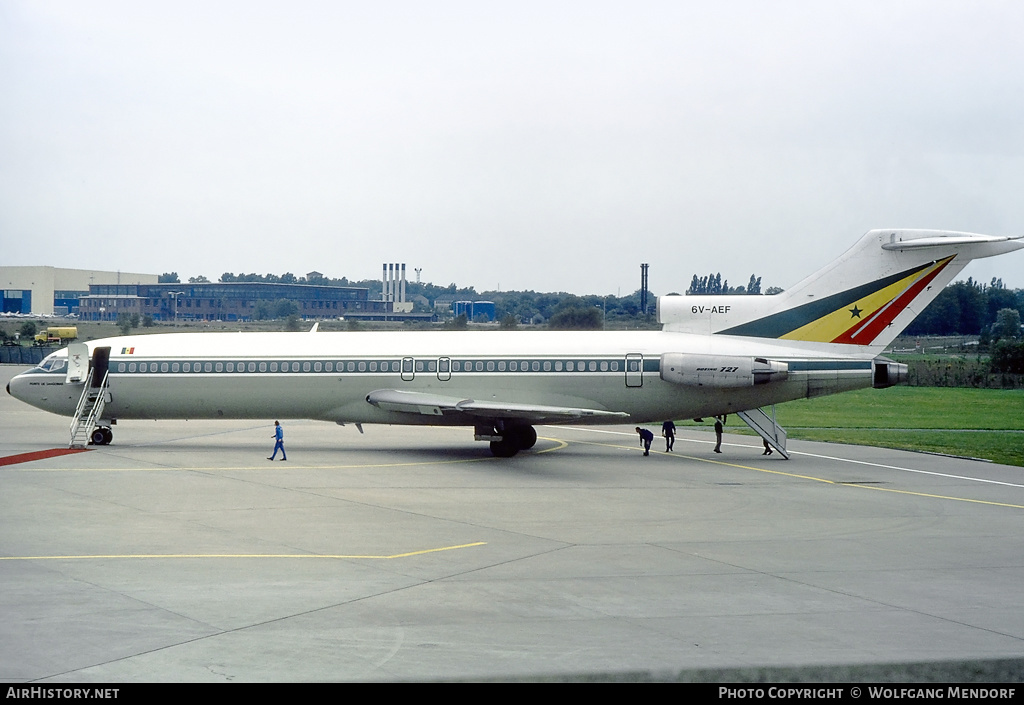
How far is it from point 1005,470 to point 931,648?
19.1 m

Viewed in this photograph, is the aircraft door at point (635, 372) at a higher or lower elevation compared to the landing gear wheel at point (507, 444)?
higher

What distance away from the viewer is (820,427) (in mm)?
40344

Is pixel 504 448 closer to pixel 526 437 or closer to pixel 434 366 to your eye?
pixel 526 437

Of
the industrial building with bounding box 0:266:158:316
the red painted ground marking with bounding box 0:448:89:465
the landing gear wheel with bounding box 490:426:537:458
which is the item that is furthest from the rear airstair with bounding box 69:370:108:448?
the industrial building with bounding box 0:266:158:316

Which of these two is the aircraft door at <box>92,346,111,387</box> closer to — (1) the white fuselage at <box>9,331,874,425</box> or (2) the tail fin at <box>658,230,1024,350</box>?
(1) the white fuselage at <box>9,331,874,425</box>

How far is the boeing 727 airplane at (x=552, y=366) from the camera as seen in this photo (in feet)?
92.3

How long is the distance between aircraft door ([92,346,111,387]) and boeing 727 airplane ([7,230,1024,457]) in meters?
0.04

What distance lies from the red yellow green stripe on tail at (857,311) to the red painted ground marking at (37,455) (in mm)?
22201

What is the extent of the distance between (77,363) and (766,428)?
74.7 ft

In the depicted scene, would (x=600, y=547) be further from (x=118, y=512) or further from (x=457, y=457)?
(x=457, y=457)

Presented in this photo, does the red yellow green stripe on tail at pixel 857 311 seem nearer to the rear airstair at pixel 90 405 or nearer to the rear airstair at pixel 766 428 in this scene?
the rear airstair at pixel 766 428

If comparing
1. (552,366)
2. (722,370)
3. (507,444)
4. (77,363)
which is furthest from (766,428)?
(77,363)

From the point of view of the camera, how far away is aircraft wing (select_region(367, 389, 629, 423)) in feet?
86.9

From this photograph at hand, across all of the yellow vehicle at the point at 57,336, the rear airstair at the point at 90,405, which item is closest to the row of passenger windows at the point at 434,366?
the rear airstair at the point at 90,405
